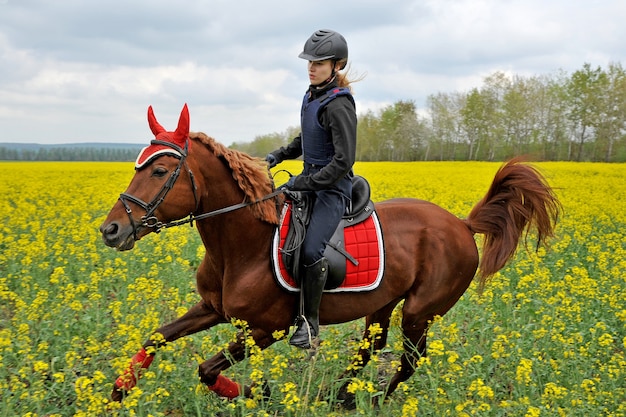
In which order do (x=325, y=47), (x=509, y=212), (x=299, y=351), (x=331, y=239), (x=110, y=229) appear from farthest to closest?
(x=509, y=212) < (x=299, y=351) < (x=331, y=239) < (x=325, y=47) < (x=110, y=229)

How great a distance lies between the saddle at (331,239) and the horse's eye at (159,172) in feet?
3.21

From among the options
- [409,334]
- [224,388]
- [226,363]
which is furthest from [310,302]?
[409,334]

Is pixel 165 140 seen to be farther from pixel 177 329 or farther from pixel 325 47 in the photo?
pixel 177 329

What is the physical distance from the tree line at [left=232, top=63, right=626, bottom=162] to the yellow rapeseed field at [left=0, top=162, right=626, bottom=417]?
30.7 meters

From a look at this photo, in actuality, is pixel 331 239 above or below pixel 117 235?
below

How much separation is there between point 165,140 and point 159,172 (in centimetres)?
21

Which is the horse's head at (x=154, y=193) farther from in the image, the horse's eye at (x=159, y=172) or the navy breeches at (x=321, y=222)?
the navy breeches at (x=321, y=222)

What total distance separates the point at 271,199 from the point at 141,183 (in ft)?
3.19

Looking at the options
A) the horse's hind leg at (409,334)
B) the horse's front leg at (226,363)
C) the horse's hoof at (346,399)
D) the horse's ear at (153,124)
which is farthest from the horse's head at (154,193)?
the horse's hoof at (346,399)

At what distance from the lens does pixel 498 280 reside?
679 cm

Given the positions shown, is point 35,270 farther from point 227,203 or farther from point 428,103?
point 428,103

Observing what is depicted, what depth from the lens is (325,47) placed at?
12.4ft

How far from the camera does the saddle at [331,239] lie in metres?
3.91

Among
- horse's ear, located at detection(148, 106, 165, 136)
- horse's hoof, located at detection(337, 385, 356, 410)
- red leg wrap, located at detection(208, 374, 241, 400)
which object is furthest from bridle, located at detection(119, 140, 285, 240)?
horse's hoof, located at detection(337, 385, 356, 410)
